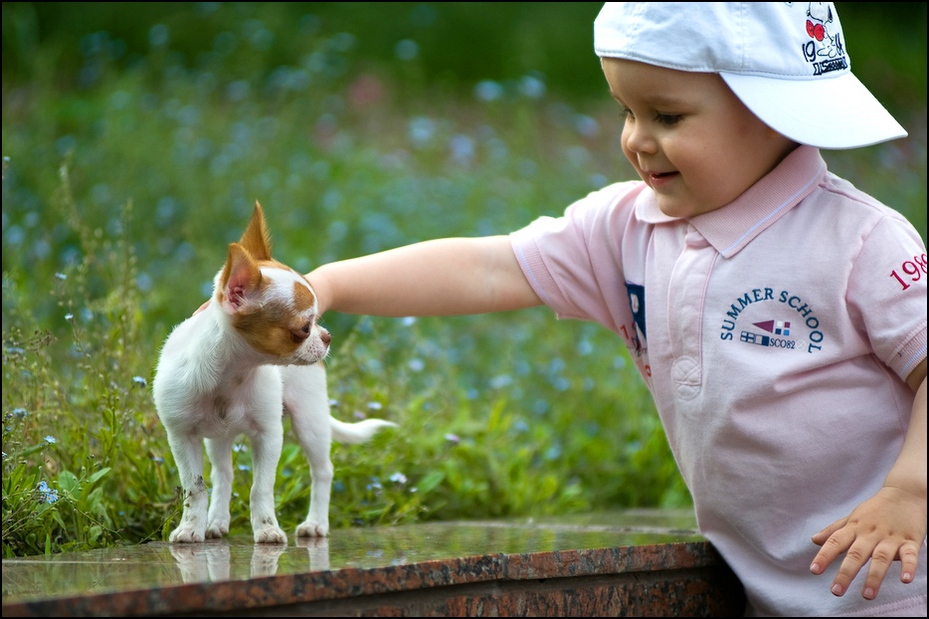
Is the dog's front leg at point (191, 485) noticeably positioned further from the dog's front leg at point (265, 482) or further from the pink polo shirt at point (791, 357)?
the pink polo shirt at point (791, 357)

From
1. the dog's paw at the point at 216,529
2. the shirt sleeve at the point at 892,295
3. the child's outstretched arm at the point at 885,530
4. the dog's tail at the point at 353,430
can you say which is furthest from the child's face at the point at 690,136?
the dog's paw at the point at 216,529

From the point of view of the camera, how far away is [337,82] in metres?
7.24

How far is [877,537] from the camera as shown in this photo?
172 centimetres

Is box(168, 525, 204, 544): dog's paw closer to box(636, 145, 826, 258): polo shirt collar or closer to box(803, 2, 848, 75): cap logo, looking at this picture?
box(636, 145, 826, 258): polo shirt collar

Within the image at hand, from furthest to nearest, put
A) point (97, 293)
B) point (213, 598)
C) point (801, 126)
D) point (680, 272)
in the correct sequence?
point (97, 293) → point (680, 272) → point (801, 126) → point (213, 598)

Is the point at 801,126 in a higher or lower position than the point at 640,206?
higher

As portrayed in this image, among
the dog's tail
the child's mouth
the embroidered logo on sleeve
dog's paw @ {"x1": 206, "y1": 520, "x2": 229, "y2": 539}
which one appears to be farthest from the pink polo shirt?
dog's paw @ {"x1": 206, "y1": 520, "x2": 229, "y2": 539}

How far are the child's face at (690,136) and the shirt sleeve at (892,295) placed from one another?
26 centimetres

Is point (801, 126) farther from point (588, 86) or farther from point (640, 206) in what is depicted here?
point (588, 86)

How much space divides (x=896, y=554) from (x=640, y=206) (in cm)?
83

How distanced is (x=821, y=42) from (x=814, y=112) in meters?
0.17

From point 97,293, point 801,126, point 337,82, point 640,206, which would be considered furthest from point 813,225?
point 337,82

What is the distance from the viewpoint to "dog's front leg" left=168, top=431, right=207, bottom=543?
182cm

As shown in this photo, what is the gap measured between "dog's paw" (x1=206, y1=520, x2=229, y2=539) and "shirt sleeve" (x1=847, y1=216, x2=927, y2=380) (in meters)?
1.22
